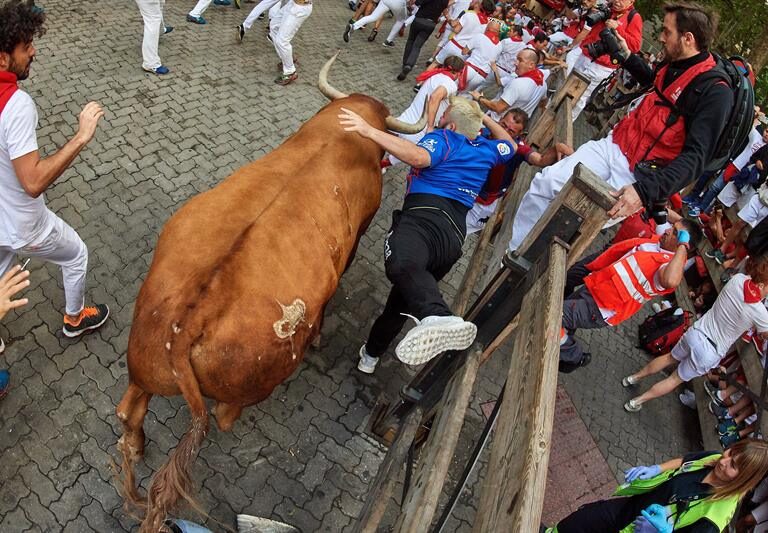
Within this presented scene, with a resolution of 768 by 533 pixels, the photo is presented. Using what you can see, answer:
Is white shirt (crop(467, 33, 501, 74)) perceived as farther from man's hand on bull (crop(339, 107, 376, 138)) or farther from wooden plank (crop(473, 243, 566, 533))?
wooden plank (crop(473, 243, 566, 533))

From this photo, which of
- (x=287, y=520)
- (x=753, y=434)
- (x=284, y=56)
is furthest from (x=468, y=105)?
(x=284, y=56)

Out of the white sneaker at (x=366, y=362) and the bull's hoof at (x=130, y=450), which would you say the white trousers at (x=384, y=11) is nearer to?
the white sneaker at (x=366, y=362)

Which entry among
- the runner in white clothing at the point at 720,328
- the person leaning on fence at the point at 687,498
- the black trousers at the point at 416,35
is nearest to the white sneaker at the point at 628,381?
the runner in white clothing at the point at 720,328

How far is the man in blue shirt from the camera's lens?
329 centimetres

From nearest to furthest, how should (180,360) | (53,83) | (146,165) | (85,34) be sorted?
(180,360) < (146,165) < (53,83) < (85,34)

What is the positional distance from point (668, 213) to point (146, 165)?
5346 millimetres

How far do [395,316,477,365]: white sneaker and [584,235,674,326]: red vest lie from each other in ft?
7.33

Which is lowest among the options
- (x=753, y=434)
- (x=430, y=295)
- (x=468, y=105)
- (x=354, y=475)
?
(x=354, y=475)

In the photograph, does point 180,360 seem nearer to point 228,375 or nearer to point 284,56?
point 228,375

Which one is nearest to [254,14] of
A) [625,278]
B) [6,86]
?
[6,86]

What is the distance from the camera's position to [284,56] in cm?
767

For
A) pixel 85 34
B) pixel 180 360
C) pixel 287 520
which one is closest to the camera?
pixel 180 360

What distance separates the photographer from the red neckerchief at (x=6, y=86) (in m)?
2.60

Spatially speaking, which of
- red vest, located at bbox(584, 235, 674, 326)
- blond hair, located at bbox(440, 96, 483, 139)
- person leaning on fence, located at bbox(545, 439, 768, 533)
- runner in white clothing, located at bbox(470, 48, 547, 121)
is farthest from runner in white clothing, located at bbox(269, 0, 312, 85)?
person leaning on fence, located at bbox(545, 439, 768, 533)
